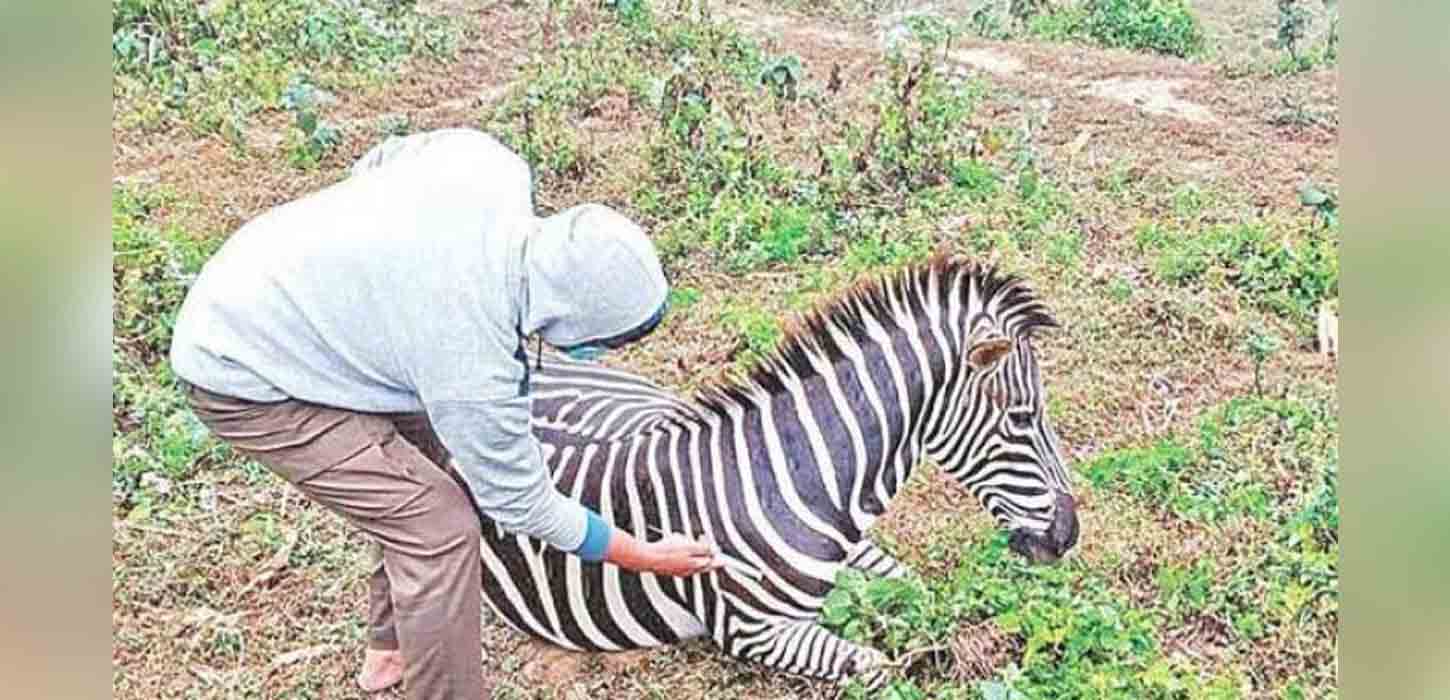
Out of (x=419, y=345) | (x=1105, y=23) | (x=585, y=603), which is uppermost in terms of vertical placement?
(x=1105, y=23)

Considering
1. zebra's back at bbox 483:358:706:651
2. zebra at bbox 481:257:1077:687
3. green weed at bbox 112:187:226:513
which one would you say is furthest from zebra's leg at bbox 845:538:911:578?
green weed at bbox 112:187:226:513

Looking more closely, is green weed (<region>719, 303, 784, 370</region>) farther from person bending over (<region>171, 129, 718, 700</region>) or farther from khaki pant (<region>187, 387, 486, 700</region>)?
khaki pant (<region>187, 387, 486, 700</region>)

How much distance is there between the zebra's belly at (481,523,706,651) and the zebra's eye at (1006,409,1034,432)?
1.91ft

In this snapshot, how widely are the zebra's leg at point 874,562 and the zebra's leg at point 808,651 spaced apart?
0.37 ft

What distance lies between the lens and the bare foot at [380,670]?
2768 mm

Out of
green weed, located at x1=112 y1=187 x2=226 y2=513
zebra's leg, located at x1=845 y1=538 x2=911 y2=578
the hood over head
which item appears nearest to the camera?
the hood over head

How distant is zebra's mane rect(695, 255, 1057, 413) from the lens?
9.45 feet

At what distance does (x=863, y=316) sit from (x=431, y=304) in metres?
0.72

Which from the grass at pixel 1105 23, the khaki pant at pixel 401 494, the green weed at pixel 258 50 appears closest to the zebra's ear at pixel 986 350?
the grass at pixel 1105 23

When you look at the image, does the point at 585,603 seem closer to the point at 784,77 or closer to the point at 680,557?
the point at 680,557

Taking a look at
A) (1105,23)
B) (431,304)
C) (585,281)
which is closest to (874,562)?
(585,281)

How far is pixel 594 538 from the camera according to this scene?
2.70 meters

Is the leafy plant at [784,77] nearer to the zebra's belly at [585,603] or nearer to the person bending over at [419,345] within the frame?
the person bending over at [419,345]

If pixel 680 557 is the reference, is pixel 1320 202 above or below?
above
